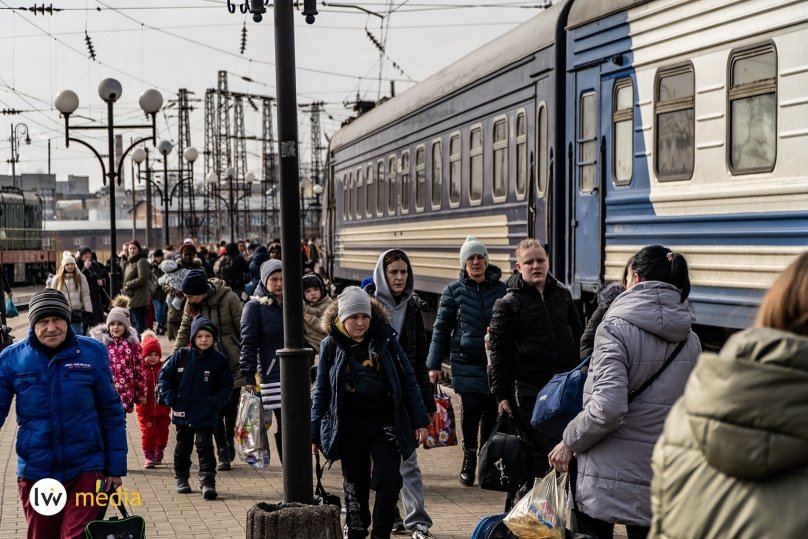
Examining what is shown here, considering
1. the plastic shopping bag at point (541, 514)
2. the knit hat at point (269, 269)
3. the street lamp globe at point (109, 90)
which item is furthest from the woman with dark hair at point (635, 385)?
the street lamp globe at point (109, 90)

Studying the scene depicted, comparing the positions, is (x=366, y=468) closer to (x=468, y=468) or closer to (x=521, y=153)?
(x=468, y=468)

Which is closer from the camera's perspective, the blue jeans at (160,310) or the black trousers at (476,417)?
the black trousers at (476,417)

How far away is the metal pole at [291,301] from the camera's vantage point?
771 cm

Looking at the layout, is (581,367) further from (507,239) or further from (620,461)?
(507,239)

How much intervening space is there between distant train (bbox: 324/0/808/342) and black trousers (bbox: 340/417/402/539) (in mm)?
3225

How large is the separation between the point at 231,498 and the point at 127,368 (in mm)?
1648

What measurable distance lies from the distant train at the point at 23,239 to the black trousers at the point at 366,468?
5092 cm

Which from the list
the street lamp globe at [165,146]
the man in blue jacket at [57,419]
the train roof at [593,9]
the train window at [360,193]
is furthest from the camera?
the street lamp globe at [165,146]

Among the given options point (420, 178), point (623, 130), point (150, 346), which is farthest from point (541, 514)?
point (420, 178)

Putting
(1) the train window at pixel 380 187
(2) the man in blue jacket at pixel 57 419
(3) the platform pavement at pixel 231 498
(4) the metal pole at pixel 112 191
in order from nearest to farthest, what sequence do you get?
(2) the man in blue jacket at pixel 57 419
(3) the platform pavement at pixel 231 498
(4) the metal pole at pixel 112 191
(1) the train window at pixel 380 187

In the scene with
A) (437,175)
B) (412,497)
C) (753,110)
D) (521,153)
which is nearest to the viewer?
(412,497)

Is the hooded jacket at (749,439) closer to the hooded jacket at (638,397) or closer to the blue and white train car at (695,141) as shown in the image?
the hooded jacket at (638,397)

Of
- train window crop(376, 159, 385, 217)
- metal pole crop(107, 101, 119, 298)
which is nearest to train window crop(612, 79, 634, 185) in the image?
metal pole crop(107, 101, 119, 298)

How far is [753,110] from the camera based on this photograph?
9.71 m
